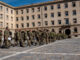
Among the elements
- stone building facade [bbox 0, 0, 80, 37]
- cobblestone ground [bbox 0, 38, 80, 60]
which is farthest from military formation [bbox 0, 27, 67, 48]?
stone building facade [bbox 0, 0, 80, 37]

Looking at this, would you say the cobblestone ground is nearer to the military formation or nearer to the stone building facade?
the military formation

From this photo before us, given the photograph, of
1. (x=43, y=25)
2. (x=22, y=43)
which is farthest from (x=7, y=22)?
(x=22, y=43)

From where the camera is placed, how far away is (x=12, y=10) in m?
44.0

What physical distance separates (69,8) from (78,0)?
387cm

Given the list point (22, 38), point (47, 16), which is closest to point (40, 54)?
point (22, 38)

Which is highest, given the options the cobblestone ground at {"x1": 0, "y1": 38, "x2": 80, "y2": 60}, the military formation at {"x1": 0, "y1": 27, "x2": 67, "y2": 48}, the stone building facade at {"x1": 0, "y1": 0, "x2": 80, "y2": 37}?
the stone building facade at {"x1": 0, "y1": 0, "x2": 80, "y2": 37}

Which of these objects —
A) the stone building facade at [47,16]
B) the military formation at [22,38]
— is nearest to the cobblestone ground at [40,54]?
the military formation at [22,38]

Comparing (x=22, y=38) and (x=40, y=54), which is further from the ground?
(x=22, y=38)

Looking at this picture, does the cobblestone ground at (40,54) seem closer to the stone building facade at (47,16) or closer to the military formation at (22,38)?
the military formation at (22,38)

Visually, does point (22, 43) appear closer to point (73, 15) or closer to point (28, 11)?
point (73, 15)

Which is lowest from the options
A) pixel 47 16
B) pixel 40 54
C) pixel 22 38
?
pixel 40 54

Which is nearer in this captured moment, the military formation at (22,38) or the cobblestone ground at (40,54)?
the cobblestone ground at (40,54)

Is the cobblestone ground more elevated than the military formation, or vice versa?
the military formation

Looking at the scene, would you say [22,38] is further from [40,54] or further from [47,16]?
[47,16]
